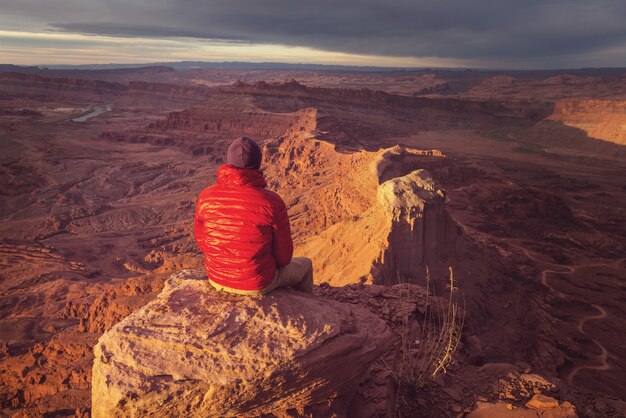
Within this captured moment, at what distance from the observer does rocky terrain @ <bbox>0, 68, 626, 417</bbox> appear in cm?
512

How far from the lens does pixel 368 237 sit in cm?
860

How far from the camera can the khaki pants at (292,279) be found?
122 inches

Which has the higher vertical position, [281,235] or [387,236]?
[281,235]

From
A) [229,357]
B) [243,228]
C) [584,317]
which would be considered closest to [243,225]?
[243,228]

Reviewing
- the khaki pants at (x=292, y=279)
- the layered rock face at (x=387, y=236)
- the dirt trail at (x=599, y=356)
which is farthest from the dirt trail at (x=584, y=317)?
the khaki pants at (x=292, y=279)

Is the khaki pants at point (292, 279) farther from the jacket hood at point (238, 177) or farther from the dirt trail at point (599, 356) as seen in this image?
the dirt trail at point (599, 356)

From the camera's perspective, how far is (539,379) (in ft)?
12.6

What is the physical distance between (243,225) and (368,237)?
6.02 metres

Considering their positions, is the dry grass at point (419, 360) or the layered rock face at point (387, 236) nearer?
the dry grass at point (419, 360)

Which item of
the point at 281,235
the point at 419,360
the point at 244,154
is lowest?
the point at 419,360

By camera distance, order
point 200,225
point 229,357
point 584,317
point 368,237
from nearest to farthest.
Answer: point 229,357, point 200,225, point 368,237, point 584,317

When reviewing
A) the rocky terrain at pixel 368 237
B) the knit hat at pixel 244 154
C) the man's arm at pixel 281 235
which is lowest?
the rocky terrain at pixel 368 237

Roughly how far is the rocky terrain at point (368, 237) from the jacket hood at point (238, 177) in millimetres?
1430

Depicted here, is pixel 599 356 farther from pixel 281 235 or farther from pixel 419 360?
pixel 281 235
